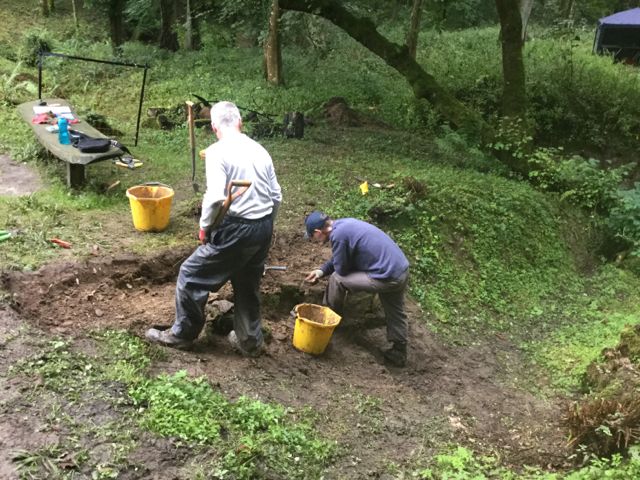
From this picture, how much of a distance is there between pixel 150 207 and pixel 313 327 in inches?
99.7

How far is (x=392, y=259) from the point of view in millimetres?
Result: 5750

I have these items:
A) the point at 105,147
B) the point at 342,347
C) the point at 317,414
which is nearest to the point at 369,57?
the point at 105,147

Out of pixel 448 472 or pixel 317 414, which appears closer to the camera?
pixel 448 472

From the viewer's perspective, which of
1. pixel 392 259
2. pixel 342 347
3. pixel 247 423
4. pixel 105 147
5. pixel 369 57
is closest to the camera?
pixel 247 423

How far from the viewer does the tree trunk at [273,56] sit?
1379 cm

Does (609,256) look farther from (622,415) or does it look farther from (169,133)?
(169,133)

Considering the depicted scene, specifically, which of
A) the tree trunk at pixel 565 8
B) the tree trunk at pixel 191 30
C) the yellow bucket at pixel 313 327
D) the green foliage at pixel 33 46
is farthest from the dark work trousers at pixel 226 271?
the tree trunk at pixel 565 8

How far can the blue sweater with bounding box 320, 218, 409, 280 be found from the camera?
18.8 ft

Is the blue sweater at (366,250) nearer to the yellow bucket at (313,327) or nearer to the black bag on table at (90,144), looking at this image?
the yellow bucket at (313,327)

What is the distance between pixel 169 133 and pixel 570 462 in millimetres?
8874

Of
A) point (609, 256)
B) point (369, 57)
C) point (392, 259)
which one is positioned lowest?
point (609, 256)

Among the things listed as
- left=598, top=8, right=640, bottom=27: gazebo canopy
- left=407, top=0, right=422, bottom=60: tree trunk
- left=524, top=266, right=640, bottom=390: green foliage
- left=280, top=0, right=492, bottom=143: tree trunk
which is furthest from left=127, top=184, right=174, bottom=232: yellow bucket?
left=598, top=8, right=640, bottom=27: gazebo canopy

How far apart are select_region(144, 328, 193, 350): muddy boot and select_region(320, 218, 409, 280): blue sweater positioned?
5.43 ft

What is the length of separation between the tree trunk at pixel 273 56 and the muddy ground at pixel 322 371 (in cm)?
797
